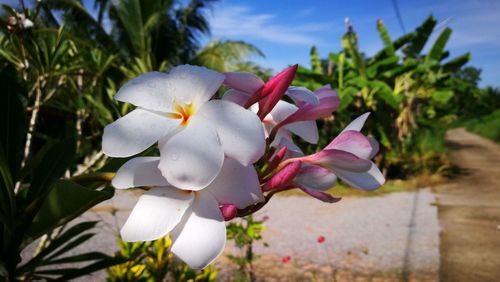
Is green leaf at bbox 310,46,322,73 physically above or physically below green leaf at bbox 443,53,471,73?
below

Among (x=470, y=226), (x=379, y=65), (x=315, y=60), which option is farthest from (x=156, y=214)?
(x=315, y=60)

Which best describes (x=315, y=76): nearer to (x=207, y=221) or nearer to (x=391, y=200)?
(x=391, y=200)

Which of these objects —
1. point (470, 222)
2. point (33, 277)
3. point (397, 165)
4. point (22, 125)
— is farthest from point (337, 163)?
point (397, 165)

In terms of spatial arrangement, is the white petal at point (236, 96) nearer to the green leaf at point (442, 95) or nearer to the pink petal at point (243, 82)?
the pink petal at point (243, 82)

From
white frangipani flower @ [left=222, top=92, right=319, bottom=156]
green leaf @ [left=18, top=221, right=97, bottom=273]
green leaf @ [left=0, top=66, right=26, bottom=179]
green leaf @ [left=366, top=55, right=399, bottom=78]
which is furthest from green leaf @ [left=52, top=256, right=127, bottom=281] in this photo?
green leaf @ [left=366, top=55, right=399, bottom=78]

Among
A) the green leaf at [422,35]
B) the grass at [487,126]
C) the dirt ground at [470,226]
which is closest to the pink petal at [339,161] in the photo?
the dirt ground at [470,226]

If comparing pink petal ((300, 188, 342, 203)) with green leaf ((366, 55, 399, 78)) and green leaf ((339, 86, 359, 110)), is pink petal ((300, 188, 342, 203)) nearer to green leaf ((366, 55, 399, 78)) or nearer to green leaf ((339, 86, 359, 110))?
green leaf ((339, 86, 359, 110))

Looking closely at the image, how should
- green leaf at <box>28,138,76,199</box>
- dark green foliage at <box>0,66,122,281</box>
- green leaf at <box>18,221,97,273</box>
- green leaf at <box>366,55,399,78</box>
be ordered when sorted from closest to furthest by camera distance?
dark green foliage at <box>0,66,122,281</box>
green leaf at <box>28,138,76,199</box>
green leaf at <box>18,221,97,273</box>
green leaf at <box>366,55,399,78</box>

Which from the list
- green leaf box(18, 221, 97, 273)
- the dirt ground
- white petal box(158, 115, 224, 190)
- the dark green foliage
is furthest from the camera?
the dirt ground
